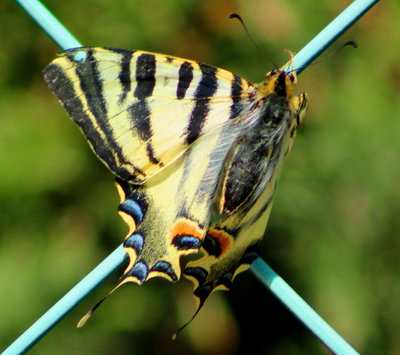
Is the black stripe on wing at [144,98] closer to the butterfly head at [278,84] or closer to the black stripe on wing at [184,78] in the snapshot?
the black stripe on wing at [184,78]

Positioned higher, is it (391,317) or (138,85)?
(138,85)

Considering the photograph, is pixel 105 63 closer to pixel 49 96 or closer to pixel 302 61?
pixel 302 61

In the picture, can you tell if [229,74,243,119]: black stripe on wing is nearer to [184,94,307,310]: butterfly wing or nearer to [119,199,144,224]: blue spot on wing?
[184,94,307,310]: butterfly wing

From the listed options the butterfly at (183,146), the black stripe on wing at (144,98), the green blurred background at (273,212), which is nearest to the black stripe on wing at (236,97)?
the butterfly at (183,146)

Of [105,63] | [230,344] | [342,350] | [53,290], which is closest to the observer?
[342,350]

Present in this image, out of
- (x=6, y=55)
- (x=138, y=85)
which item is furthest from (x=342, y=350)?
(x=6, y=55)
